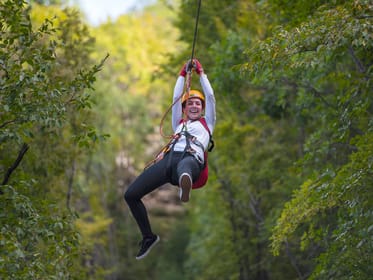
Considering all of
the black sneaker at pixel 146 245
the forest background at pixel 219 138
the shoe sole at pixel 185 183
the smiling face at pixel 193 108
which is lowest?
the black sneaker at pixel 146 245

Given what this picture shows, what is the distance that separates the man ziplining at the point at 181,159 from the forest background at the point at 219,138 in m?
0.89

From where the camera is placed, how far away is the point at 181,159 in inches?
298

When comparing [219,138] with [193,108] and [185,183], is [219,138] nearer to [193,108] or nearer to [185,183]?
[193,108]

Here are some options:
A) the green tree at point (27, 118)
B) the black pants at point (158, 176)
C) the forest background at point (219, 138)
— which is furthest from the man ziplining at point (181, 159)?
the green tree at point (27, 118)

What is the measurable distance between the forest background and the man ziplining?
0.89 metres

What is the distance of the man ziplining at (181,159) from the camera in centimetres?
752

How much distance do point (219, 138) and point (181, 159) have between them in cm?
1170

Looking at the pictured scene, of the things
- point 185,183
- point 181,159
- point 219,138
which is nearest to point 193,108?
point 181,159

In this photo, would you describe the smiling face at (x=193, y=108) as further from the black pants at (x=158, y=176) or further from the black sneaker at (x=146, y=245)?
the black sneaker at (x=146, y=245)

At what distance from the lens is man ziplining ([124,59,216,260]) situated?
752 cm

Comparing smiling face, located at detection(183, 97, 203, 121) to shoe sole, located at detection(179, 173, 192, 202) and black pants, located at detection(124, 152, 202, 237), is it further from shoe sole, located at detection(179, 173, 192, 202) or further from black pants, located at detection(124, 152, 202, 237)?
shoe sole, located at detection(179, 173, 192, 202)

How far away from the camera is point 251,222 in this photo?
21297 mm

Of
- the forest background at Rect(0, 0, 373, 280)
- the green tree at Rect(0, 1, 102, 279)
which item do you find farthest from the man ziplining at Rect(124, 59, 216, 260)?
the green tree at Rect(0, 1, 102, 279)

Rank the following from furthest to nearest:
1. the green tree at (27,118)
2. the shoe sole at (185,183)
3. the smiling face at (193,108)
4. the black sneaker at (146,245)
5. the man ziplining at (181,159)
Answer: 1. the green tree at (27,118)
2. the smiling face at (193,108)
3. the black sneaker at (146,245)
4. the man ziplining at (181,159)
5. the shoe sole at (185,183)
